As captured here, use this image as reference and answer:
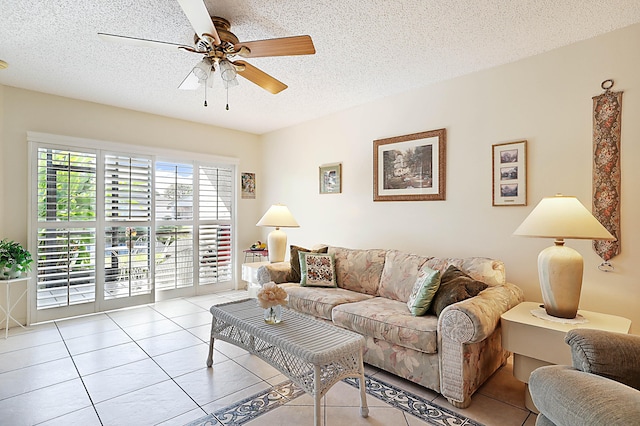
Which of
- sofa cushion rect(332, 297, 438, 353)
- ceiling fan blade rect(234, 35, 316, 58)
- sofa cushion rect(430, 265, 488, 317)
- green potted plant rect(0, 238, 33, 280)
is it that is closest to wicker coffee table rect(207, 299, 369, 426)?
sofa cushion rect(332, 297, 438, 353)

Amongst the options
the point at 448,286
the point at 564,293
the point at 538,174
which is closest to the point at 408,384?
the point at 448,286

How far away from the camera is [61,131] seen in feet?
12.6

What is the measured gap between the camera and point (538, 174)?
2.77m

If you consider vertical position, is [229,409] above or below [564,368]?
below

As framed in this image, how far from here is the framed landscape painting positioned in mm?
3373

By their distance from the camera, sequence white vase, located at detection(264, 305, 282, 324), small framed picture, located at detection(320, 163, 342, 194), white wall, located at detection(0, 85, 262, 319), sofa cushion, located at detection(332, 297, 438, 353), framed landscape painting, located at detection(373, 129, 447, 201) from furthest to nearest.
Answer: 1. small framed picture, located at detection(320, 163, 342, 194)
2. white wall, located at detection(0, 85, 262, 319)
3. framed landscape painting, located at detection(373, 129, 447, 201)
4. white vase, located at detection(264, 305, 282, 324)
5. sofa cushion, located at detection(332, 297, 438, 353)

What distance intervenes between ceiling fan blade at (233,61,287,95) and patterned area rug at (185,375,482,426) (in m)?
2.28

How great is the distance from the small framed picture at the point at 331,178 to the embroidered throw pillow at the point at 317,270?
1084 mm

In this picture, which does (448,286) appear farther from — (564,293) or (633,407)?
(633,407)

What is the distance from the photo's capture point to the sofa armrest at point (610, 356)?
1.36 meters

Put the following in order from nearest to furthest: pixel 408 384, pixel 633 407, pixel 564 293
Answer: pixel 633 407
pixel 564 293
pixel 408 384

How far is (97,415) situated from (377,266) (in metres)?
2.54

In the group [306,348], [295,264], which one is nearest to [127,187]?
[295,264]

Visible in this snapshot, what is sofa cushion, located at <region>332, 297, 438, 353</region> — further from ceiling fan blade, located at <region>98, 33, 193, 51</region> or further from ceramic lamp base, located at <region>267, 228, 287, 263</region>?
ceiling fan blade, located at <region>98, 33, 193, 51</region>
